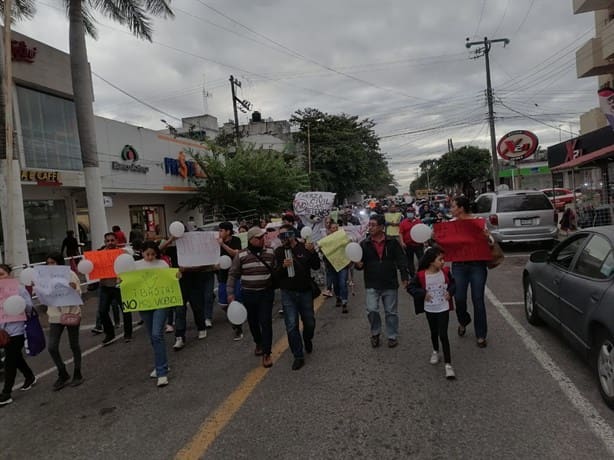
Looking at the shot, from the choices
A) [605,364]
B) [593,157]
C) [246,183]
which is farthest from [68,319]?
[246,183]

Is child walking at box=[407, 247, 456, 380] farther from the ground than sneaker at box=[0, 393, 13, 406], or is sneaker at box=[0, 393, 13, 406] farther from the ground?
child walking at box=[407, 247, 456, 380]

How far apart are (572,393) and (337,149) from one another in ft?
125

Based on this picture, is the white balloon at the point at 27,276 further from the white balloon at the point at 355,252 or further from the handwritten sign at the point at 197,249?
the white balloon at the point at 355,252

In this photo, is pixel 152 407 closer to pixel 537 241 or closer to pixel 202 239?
pixel 202 239

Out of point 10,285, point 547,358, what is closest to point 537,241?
point 547,358

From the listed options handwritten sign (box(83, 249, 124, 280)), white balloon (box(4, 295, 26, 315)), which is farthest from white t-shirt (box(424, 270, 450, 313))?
handwritten sign (box(83, 249, 124, 280))

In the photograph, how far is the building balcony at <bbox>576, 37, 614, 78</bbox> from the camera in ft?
60.4

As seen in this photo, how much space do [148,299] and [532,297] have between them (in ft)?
15.6

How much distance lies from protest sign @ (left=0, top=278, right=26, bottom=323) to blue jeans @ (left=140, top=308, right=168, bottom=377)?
131 cm

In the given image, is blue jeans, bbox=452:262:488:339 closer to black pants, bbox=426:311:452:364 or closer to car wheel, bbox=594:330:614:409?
black pants, bbox=426:311:452:364

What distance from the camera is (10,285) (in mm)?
5035

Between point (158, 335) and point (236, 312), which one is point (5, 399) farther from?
point (236, 312)

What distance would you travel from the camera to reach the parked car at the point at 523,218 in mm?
11922

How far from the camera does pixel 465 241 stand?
516 centimetres
